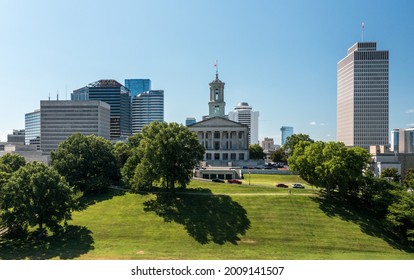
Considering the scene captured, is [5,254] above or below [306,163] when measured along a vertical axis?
below

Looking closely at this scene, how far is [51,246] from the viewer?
41156mm

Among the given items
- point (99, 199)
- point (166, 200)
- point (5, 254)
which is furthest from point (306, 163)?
point (5, 254)

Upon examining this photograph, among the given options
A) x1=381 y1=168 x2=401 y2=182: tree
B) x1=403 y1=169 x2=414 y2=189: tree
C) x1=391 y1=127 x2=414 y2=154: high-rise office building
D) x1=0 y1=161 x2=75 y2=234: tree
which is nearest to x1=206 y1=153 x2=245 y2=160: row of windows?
x1=381 y1=168 x2=401 y2=182: tree

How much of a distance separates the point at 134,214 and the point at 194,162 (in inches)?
624

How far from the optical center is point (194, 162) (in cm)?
5969

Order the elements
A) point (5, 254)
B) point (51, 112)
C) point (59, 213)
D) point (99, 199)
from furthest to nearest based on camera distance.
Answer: point (51, 112)
point (99, 199)
point (59, 213)
point (5, 254)

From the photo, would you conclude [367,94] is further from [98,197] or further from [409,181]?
[98,197]

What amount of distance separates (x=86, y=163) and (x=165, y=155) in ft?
73.5

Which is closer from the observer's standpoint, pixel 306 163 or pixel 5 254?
pixel 5 254

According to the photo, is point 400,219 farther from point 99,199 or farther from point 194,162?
point 99,199

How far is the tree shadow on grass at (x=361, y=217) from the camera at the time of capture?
44531 millimetres

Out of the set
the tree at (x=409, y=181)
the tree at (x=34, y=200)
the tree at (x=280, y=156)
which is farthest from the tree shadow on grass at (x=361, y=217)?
the tree at (x=280, y=156)

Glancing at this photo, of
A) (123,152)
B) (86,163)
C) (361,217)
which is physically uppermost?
(123,152)

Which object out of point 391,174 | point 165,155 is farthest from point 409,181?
point 165,155
